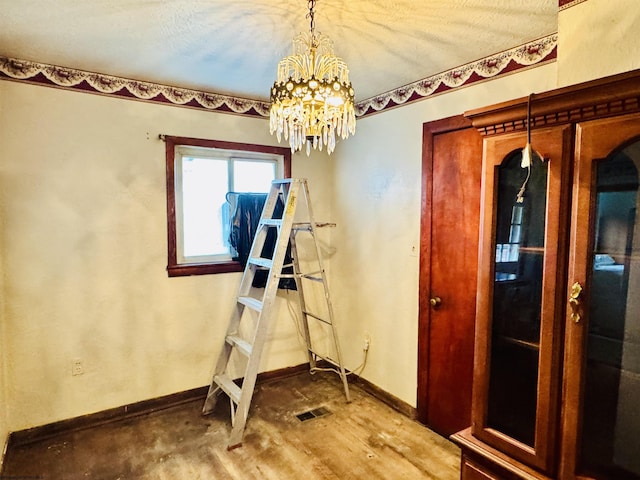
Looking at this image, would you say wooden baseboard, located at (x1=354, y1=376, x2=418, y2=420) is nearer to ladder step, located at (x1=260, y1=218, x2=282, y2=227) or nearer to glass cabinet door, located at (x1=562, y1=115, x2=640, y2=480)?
ladder step, located at (x1=260, y1=218, x2=282, y2=227)

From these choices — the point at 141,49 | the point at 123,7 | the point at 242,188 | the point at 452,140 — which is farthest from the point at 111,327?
the point at 452,140

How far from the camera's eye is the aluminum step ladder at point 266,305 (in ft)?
8.13

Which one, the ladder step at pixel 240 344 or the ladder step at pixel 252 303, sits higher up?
the ladder step at pixel 252 303

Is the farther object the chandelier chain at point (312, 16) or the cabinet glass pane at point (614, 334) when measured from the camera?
the chandelier chain at point (312, 16)

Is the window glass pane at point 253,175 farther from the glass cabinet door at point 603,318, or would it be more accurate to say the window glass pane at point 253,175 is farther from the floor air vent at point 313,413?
the glass cabinet door at point 603,318

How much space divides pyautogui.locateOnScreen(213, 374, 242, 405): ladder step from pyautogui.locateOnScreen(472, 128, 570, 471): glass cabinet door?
1.57 metres

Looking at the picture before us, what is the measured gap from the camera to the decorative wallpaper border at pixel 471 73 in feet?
6.52

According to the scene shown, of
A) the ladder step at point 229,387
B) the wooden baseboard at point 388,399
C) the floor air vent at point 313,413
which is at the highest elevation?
the ladder step at point 229,387

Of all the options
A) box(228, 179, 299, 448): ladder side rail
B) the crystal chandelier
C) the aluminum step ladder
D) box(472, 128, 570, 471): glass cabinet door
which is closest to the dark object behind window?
the aluminum step ladder

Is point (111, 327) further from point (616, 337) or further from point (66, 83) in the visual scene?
point (616, 337)

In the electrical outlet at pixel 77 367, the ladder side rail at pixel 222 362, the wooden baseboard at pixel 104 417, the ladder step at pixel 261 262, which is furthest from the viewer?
the ladder side rail at pixel 222 362

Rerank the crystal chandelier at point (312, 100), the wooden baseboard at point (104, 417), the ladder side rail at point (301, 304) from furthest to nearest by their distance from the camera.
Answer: the ladder side rail at point (301, 304) < the wooden baseboard at point (104, 417) < the crystal chandelier at point (312, 100)

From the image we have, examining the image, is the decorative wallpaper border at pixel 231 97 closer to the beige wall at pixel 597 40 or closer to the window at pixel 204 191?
the window at pixel 204 191

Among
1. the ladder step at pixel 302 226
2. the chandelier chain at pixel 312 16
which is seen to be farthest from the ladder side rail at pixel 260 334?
the chandelier chain at pixel 312 16
